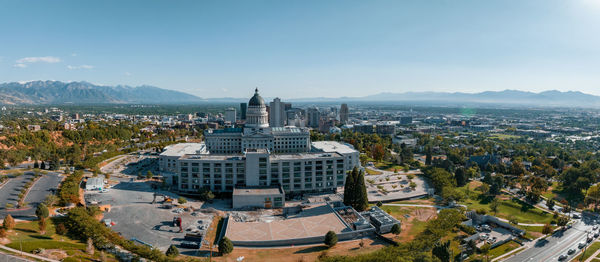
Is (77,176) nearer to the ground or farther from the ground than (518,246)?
farther from the ground

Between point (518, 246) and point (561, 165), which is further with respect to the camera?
point (561, 165)

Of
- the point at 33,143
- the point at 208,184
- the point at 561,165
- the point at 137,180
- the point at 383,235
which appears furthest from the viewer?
the point at 33,143

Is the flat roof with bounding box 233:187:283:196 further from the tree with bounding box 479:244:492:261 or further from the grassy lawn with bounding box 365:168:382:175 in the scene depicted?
the grassy lawn with bounding box 365:168:382:175

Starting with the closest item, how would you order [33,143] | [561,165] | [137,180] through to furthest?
[137,180]
[561,165]
[33,143]

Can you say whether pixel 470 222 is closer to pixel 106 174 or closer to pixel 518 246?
→ pixel 518 246

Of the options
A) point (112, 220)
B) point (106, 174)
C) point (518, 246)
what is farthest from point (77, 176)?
point (518, 246)

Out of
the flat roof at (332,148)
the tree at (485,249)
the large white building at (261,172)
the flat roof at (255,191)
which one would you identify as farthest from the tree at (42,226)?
the flat roof at (332,148)

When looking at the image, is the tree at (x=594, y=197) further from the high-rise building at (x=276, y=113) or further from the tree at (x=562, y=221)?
the high-rise building at (x=276, y=113)
